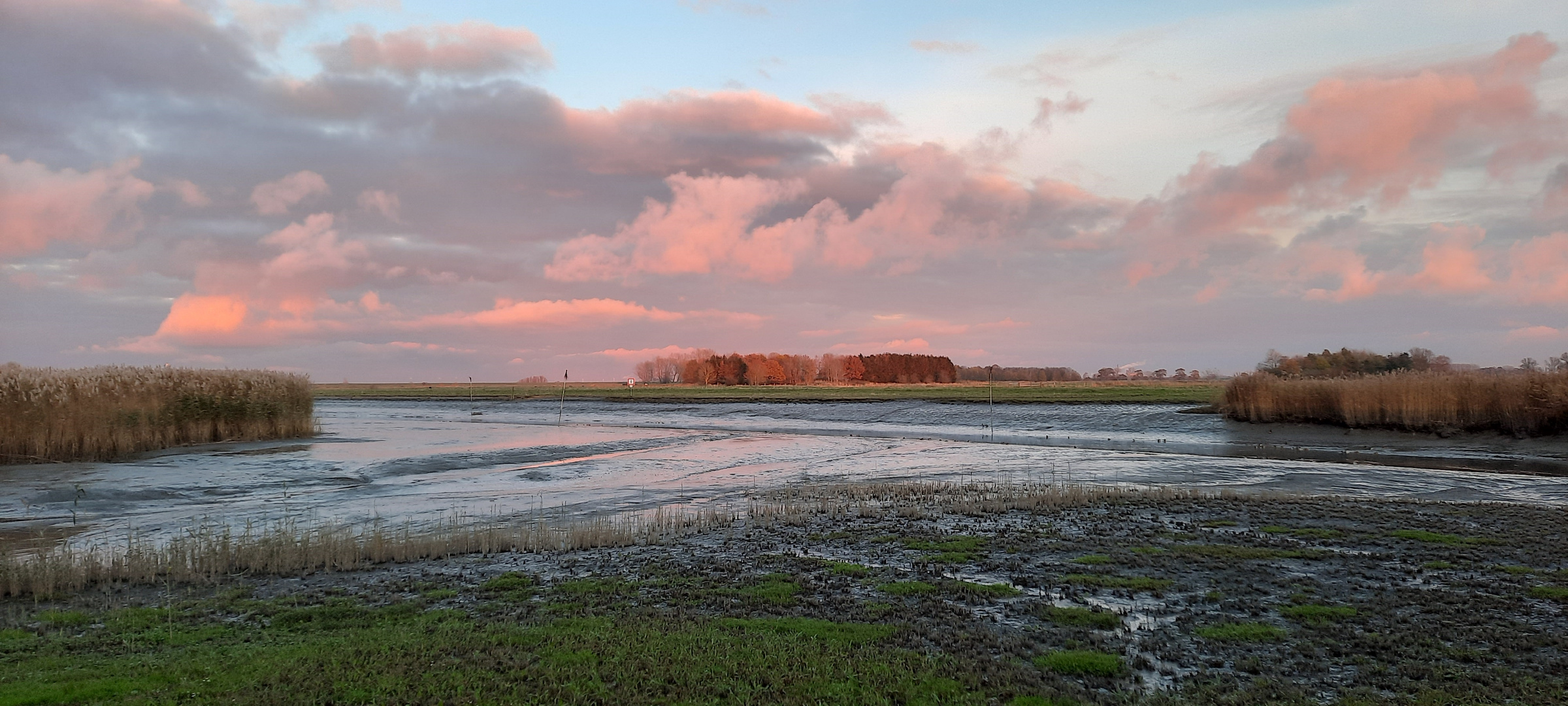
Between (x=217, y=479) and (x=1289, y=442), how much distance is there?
4558 cm

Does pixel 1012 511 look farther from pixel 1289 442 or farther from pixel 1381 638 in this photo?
pixel 1289 442

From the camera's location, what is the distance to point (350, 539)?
13812 mm

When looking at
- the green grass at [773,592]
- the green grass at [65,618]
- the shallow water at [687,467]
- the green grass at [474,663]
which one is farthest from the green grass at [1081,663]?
the shallow water at [687,467]

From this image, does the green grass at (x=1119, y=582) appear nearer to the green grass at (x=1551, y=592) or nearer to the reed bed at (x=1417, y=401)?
the green grass at (x=1551, y=592)

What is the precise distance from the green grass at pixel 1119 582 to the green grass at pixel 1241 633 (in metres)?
1.82

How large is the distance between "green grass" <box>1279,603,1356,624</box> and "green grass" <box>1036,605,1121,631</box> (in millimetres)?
2034

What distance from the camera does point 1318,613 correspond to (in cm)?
955

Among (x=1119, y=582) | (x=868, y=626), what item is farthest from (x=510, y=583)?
(x=1119, y=582)

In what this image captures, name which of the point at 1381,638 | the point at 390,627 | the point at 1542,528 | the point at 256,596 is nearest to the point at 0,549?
the point at 256,596

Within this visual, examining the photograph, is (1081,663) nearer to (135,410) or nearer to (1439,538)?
(1439,538)

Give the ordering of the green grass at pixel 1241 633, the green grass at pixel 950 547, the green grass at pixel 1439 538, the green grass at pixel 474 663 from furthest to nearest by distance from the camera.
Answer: the green grass at pixel 1439 538 < the green grass at pixel 950 547 < the green grass at pixel 1241 633 < the green grass at pixel 474 663

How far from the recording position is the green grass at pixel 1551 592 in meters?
10.0

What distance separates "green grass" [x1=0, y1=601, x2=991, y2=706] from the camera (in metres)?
6.86

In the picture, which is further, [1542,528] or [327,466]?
[327,466]
